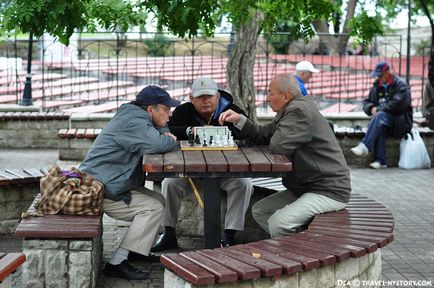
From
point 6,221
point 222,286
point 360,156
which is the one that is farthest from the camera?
point 360,156

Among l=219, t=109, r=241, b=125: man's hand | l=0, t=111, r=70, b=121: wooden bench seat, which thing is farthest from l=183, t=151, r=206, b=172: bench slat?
l=0, t=111, r=70, b=121: wooden bench seat

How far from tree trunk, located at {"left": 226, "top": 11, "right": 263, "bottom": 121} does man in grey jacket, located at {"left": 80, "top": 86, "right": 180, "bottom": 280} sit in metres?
5.88

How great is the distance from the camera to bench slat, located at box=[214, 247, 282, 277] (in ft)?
14.6

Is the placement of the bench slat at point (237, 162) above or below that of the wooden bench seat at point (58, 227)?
above

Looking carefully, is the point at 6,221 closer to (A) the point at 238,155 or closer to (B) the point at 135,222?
(B) the point at 135,222

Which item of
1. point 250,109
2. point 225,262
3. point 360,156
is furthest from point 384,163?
point 225,262

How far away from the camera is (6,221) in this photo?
7.51 meters

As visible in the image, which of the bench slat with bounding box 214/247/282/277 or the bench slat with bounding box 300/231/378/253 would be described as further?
the bench slat with bounding box 300/231/378/253

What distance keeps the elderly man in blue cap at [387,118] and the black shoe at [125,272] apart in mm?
5949

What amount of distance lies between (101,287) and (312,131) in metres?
1.84

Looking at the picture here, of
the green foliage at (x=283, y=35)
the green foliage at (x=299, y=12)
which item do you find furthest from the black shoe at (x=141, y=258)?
the green foliage at (x=283, y=35)

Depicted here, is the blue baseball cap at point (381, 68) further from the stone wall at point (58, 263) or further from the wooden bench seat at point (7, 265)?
the wooden bench seat at point (7, 265)

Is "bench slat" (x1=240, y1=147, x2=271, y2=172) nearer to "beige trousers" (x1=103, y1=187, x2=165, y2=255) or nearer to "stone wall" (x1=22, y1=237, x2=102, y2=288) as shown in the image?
"beige trousers" (x1=103, y1=187, x2=165, y2=255)

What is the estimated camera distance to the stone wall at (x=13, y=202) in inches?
295
